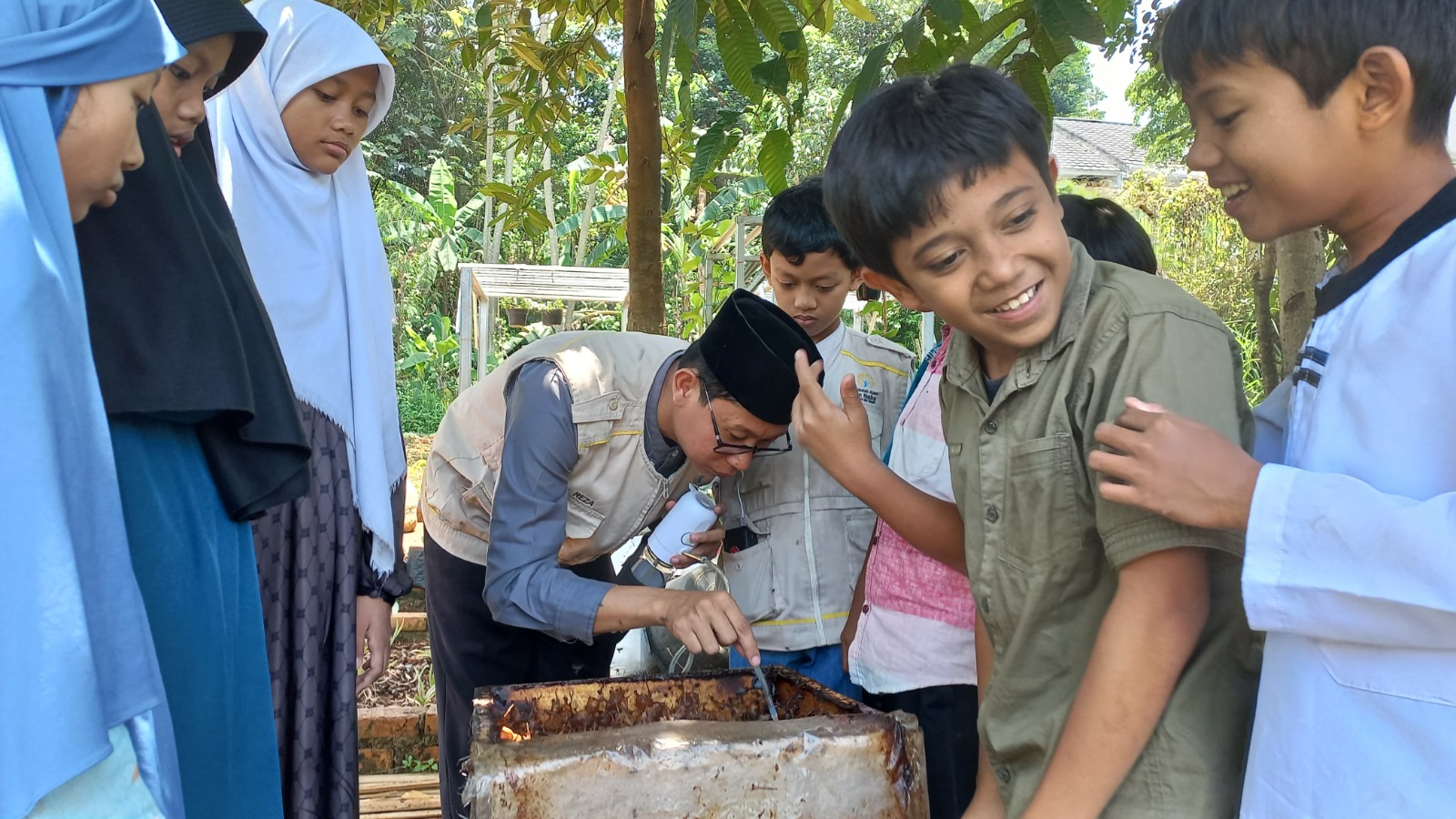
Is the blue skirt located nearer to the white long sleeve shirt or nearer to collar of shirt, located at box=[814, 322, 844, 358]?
the white long sleeve shirt

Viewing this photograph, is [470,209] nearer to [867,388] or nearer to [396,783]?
[396,783]

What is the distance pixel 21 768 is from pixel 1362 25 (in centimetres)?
149

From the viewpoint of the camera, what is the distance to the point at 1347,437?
110cm

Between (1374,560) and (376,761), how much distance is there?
385 cm

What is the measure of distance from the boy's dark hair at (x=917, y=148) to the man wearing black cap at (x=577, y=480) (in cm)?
67

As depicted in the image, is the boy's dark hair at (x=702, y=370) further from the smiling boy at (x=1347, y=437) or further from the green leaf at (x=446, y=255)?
the green leaf at (x=446, y=255)

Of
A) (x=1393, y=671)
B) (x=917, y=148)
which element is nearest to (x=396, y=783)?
(x=917, y=148)

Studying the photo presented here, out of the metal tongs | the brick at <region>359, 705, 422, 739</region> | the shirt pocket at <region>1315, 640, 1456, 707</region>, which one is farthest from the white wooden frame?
the shirt pocket at <region>1315, 640, 1456, 707</region>

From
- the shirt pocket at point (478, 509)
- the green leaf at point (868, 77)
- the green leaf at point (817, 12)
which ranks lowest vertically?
the shirt pocket at point (478, 509)

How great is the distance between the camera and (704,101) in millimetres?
22141

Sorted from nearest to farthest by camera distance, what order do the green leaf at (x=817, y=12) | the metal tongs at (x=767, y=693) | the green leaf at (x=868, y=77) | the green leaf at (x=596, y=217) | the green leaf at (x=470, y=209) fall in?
the metal tongs at (x=767, y=693), the green leaf at (x=868, y=77), the green leaf at (x=817, y=12), the green leaf at (x=596, y=217), the green leaf at (x=470, y=209)

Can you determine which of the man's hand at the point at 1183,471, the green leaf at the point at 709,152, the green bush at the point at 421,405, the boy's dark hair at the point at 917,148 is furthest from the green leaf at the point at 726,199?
the man's hand at the point at 1183,471

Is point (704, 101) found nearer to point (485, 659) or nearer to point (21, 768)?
point (485, 659)

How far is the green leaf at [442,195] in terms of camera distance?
13.7 meters
